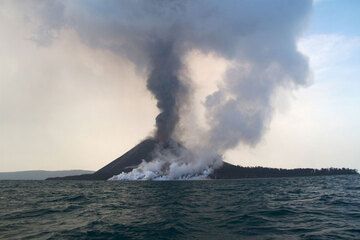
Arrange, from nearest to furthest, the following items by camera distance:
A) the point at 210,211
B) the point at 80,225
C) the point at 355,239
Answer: the point at 355,239 < the point at 80,225 < the point at 210,211

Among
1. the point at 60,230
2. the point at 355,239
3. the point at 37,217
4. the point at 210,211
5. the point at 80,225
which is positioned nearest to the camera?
the point at 355,239

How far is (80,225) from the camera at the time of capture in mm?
29297

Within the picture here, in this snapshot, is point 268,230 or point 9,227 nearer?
point 268,230

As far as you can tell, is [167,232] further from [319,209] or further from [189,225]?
[319,209]

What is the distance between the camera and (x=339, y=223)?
1093 inches

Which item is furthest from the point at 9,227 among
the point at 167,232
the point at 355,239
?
the point at 355,239

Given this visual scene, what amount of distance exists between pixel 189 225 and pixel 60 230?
955cm

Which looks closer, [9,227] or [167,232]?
[167,232]

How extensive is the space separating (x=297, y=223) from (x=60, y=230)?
1758cm

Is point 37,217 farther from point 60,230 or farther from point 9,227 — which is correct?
point 60,230

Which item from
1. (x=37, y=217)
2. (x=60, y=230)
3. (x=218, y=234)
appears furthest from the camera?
(x=37, y=217)

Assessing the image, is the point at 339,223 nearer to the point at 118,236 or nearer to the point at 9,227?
the point at 118,236

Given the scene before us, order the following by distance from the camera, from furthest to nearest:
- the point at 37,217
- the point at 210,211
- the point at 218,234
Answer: the point at 210,211 → the point at 37,217 → the point at 218,234

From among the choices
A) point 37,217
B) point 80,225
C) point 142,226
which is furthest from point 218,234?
point 37,217
